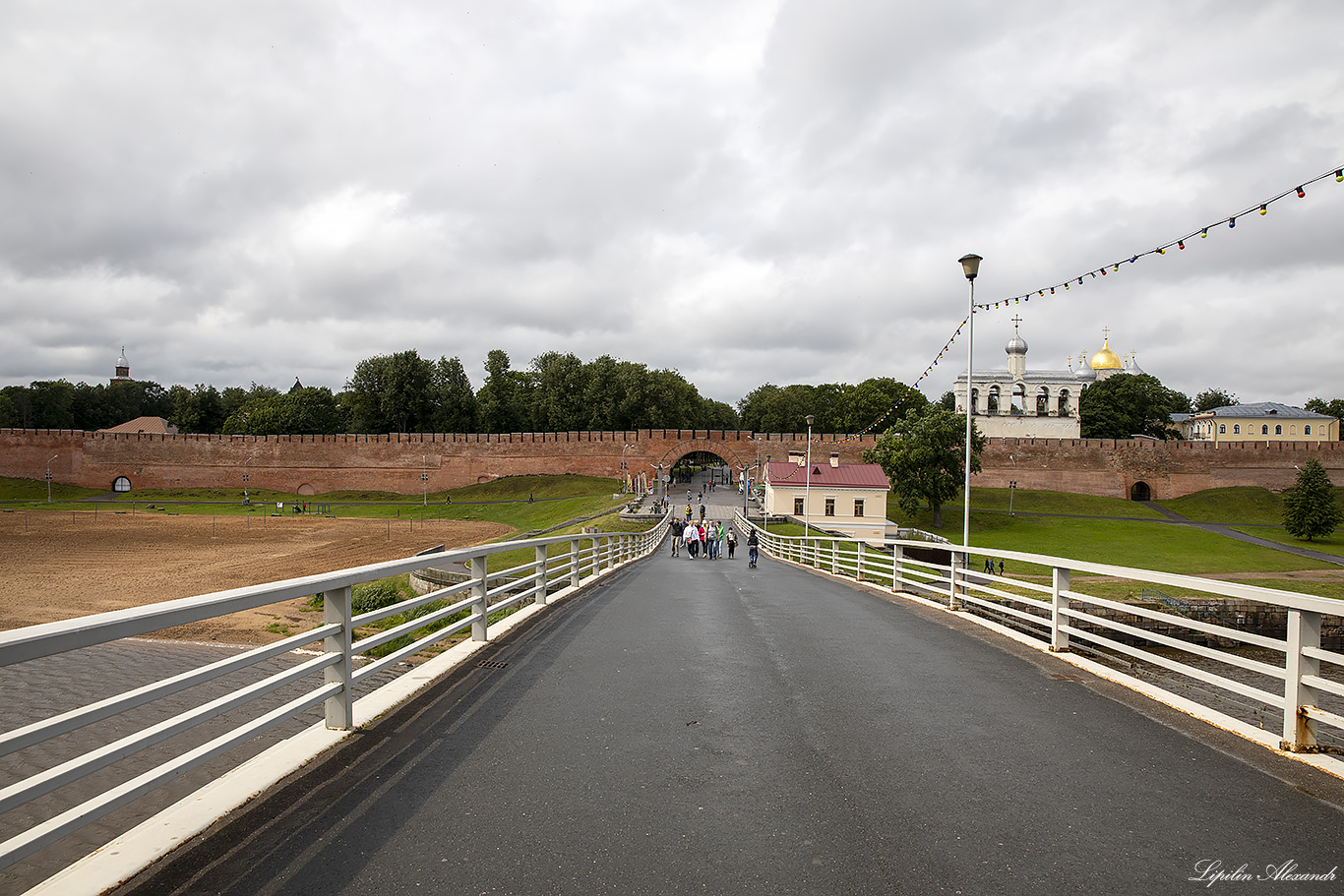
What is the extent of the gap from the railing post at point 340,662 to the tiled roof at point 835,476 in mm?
45654

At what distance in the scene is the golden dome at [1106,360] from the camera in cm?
9706

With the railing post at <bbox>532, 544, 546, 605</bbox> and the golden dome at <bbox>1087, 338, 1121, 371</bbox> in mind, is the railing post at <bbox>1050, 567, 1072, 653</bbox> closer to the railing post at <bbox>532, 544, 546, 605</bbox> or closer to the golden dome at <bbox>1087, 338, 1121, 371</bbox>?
the railing post at <bbox>532, 544, 546, 605</bbox>

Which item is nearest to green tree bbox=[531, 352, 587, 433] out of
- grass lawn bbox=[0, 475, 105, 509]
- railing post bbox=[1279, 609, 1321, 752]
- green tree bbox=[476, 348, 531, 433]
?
green tree bbox=[476, 348, 531, 433]

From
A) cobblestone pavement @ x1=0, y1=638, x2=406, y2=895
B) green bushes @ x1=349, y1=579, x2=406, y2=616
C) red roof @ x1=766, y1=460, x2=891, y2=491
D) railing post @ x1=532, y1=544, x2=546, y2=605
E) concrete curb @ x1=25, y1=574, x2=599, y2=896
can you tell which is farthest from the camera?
red roof @ x1=766, y1=460, x2=891, y2=491

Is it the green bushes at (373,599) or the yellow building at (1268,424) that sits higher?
the yellow building at (1268,424)

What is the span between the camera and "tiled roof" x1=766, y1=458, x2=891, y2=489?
163 ft

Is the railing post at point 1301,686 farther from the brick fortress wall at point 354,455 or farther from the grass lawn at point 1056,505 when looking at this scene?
the brick fortress wall at point 354,455

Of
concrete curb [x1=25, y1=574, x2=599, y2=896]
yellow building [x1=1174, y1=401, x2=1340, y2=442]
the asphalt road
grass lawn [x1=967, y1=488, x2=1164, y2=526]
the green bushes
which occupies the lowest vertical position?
grass lawn [x1=967, y1=488, x2=1164, y2=526]

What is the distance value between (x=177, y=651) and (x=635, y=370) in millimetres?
68225

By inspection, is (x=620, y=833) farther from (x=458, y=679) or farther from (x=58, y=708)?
(x=58, y=708)

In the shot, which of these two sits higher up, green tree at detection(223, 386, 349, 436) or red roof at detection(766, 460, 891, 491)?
green tree at detection(223, 386, 349, 436)

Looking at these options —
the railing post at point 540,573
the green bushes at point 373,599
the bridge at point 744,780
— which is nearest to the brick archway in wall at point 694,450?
the green bushes at point 373,599

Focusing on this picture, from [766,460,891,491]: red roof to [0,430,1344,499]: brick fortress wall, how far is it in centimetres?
1959

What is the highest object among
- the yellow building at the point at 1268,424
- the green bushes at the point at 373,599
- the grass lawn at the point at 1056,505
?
the yellow building at the point at 1268,424
